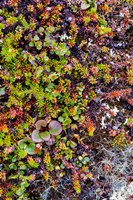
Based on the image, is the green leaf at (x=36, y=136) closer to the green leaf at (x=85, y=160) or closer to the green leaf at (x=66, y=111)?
the green leaf at (x=66, y=111)

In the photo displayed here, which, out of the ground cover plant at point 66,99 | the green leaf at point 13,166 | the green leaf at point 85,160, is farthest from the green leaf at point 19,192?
the green leaf at point 85,160

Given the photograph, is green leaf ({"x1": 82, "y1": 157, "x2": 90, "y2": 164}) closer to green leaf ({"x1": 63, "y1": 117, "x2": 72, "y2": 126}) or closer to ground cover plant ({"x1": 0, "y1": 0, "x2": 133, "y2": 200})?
ground cover plant ({"x1": 0, "y1": 0, "x2": 133, "y2": 200})

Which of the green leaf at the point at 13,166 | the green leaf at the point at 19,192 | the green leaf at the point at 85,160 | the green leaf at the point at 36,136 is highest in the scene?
the green leaf at the point at 36,136

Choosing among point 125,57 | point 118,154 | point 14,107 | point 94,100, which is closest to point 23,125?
point 14,107

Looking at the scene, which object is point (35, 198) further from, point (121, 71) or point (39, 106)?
point (121, 71)

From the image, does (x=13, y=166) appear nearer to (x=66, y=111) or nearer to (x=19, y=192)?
(x=19, y=192)

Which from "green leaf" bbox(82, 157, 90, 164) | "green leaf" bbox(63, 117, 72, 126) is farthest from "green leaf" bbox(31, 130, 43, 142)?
"green leaf" bbox(82, 157, 90, 164)

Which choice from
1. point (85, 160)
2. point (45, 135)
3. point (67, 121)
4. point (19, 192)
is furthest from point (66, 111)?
point (19, 192)

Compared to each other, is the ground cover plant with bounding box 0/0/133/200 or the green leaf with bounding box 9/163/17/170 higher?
the ground cover plant with bounding box 0/0/133/200
